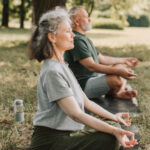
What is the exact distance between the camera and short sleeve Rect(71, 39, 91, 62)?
4113 mm

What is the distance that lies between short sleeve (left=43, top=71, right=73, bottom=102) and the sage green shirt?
6.34ft

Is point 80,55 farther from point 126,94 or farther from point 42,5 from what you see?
point 42,5

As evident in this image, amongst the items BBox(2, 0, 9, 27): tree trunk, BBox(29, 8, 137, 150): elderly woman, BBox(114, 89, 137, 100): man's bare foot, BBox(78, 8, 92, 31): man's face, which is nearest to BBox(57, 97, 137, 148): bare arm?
BBox(29, 8, 137, 150): elderly woman

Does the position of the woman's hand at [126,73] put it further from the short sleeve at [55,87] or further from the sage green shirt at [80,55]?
the short sleeve at [55,87]

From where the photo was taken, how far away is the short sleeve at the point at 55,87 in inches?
85.8

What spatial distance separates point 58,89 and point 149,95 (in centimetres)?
336

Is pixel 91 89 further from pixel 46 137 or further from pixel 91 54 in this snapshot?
pixel 46 137

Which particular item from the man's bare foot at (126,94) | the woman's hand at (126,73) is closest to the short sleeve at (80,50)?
the woman's hand at (126,73)

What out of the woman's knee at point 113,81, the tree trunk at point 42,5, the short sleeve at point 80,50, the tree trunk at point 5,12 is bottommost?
the tree trunk at point 5,12

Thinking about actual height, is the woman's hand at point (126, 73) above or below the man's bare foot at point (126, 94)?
above

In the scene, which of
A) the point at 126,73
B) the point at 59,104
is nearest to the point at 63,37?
the point at 59,104

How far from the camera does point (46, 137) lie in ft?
7.73

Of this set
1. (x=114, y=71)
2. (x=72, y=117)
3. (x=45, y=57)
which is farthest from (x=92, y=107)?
(x=114, y=71)

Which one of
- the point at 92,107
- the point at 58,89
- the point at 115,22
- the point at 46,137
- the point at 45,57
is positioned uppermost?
the point at 45,57
